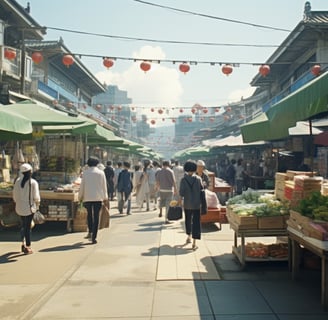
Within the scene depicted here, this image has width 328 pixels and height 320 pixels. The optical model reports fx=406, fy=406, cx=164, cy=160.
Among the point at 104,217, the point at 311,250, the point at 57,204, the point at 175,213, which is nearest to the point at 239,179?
the point at 104,217

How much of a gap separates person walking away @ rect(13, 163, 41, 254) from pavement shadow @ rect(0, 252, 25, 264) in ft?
0.42

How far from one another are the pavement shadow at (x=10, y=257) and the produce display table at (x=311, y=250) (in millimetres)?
4534

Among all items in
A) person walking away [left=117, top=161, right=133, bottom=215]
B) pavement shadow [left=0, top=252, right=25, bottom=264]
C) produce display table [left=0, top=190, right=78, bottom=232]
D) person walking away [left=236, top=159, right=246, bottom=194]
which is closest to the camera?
pavement shadow [left=0, top=252, right=25, bottom=264]

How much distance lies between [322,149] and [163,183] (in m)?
6.64

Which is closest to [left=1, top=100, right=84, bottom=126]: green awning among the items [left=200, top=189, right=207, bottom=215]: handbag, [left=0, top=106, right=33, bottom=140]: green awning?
[left=0, top=106, right=33, bottom=140]: green awning

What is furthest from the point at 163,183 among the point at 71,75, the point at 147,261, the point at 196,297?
the point at 71,75

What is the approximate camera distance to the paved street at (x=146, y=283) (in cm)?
454

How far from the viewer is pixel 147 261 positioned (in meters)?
6.89

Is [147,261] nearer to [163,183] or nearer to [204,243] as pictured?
[204,243]

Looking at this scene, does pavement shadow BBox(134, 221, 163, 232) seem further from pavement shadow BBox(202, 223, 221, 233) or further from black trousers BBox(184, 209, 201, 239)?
black trousers BBox(184, 209, 201, 239)

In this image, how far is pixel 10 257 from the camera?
714 cm

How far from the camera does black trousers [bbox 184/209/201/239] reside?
7.82 metres

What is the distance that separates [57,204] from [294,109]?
6.33 metres

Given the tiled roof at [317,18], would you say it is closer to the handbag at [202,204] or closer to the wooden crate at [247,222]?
the handbag at [202,204]
